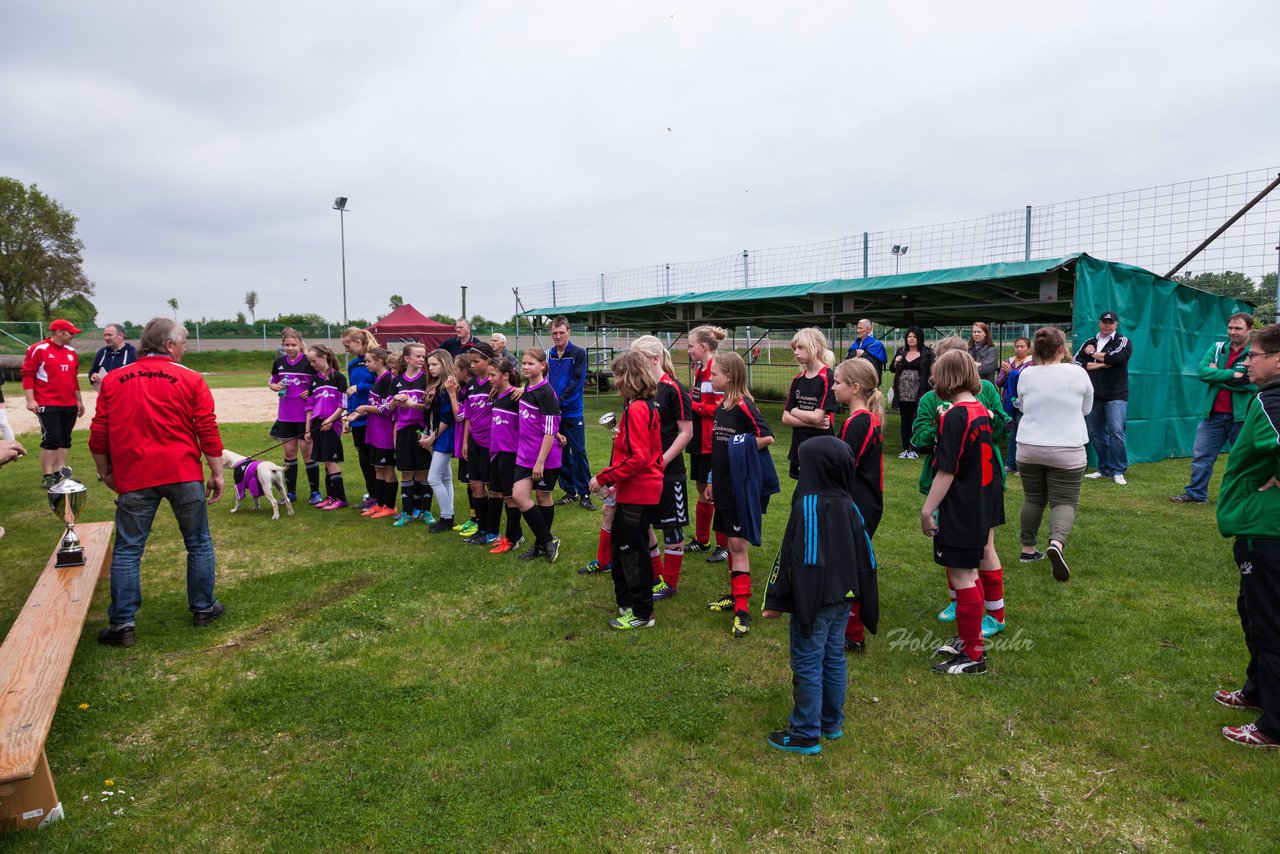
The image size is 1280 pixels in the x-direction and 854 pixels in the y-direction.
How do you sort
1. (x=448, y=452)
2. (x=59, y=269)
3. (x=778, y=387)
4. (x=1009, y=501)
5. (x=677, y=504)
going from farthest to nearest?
(x=59, y=269) → (x=778, y=387) → (x=1009, y=501) → (x=448, y=452) → (x=677, y=504)

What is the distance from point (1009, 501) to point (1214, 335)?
6884mm

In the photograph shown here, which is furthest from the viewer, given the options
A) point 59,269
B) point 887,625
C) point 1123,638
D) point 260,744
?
point 59,269

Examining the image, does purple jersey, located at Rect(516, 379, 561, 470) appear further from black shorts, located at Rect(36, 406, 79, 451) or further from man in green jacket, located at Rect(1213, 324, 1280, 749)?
black shorts, located at Rect(36, 406, 79, 451)

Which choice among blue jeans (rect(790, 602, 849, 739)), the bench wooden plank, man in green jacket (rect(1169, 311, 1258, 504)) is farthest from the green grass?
man in green jacket (rect(1169, 311, 1258, 504))

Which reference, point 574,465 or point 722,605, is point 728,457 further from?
point 574,465

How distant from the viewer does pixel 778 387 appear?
23.6 m

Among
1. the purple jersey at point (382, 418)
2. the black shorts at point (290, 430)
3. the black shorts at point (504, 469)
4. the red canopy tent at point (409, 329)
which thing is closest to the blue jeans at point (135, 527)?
the black shorts at point (504, 469)

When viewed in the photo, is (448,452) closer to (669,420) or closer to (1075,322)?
(669,420)

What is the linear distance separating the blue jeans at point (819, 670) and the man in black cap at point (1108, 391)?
7.47 metres

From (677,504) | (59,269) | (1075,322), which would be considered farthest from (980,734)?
(59,269)

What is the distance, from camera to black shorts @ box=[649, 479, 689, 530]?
4.57 metres

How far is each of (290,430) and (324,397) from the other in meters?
0.68

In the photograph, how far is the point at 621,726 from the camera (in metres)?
3.30

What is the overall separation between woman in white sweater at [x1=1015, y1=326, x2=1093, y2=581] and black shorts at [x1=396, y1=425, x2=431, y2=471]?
5.33m
